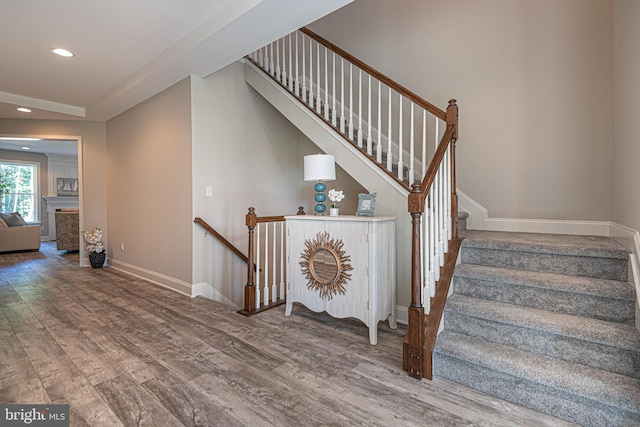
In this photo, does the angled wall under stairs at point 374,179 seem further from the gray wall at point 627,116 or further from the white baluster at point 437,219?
the gray wall at point 627,116

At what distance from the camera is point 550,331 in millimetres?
1682

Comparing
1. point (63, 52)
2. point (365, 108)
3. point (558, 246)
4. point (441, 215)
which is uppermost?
point (63, 52)

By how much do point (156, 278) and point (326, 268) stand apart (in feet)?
8.38

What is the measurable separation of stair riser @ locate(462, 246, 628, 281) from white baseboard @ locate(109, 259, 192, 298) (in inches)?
118

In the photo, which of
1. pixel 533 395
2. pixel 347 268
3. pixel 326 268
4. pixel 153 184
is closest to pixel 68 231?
pixel 153 184

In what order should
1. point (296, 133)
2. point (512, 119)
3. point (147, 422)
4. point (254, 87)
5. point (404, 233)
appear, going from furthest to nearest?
point (296, 133) → point (254, 87) → point (512, 119) → point (404, 233) → point (147, 422)

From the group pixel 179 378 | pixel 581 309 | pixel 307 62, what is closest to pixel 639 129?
pixel 581 309

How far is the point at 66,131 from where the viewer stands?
511cm

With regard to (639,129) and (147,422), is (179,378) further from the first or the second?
(639,129)

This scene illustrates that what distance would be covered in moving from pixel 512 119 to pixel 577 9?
1033 millimetres

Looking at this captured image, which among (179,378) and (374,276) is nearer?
(179,378)

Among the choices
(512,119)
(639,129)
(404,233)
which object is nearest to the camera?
(639,129)

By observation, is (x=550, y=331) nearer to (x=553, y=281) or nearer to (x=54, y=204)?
(x=553, y=281)

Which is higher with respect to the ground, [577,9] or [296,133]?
[577,9]
